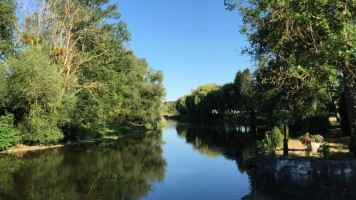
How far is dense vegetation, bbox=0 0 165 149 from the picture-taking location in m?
24.2

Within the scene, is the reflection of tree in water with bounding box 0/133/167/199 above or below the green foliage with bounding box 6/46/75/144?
below

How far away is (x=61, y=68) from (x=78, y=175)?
18.2 metres

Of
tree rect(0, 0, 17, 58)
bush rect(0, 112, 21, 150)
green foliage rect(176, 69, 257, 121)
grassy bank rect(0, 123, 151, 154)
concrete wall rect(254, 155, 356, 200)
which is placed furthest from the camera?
green foliage rect(176, 69, 257, 121)

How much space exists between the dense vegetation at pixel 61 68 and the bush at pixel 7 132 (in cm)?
88

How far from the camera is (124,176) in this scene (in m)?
16.2

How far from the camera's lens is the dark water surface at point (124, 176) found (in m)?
12.7

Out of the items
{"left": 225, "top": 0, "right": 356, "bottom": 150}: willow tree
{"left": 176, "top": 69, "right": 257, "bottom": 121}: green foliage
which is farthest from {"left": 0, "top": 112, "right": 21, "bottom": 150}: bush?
{"left": 176, "top": 69, "right": 257, "bottom": 121}: green foliage

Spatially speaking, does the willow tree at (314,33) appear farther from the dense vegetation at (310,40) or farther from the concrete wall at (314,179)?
the concrete wall at (314,179)

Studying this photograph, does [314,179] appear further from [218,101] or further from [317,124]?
[218,101]

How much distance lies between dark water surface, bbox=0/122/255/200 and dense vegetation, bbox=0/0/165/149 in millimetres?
4505

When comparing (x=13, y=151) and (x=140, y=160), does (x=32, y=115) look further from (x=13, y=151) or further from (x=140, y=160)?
(x=140, y=160)

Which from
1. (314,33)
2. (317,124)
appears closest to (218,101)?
(317,124)

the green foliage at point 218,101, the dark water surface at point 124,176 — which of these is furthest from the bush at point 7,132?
the green foliage at point 218,101

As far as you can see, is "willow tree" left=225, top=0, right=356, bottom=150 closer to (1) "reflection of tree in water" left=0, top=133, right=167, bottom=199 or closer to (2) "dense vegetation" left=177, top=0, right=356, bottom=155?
(2) "dense vegetation" left=177, top=0, right=356, bottom=155
